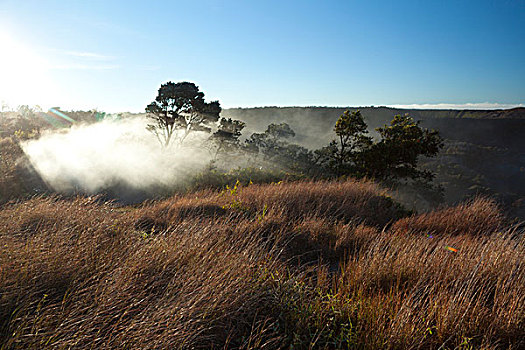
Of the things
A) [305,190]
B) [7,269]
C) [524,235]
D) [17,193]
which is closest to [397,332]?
[7,269]

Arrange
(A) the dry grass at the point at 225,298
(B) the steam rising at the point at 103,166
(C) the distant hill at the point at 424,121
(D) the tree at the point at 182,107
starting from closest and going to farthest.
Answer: (A) the dry grass at the point at 225,298 < (B) the steam rising at the point at 103,166 < (D) the tree at the point at 182,107 < (C) the distant hill at the point at 424,121

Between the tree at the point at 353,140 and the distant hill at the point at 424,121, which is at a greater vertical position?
the distant hill at the point at 424,121

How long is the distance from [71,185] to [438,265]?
17.0 meters

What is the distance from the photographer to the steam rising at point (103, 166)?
1554cm

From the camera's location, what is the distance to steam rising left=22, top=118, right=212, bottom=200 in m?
15.5

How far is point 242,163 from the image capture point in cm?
2891

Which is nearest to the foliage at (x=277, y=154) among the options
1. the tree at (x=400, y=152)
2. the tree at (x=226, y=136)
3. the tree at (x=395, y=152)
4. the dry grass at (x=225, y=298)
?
the tree at (x=226, y=136)

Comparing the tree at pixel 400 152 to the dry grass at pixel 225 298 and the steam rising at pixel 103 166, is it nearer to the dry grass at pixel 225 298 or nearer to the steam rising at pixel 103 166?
the steam rising at pixel 103 166

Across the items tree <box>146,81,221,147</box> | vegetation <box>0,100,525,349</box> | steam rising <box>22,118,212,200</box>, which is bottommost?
steam rising <box>22,118,212,200</box>

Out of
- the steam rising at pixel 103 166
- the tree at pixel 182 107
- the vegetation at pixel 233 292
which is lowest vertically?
the steam rising at pixel 103 166

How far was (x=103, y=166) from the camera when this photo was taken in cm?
1836

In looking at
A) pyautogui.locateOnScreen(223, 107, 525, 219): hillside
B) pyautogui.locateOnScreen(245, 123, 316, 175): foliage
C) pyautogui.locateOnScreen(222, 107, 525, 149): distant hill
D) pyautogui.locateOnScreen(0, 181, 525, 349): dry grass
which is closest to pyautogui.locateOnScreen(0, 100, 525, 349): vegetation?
pyautogui.locateOnScreen(0, 181, 525, 349): dry grass

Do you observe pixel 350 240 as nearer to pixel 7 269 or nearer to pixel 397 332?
pixel 397 332

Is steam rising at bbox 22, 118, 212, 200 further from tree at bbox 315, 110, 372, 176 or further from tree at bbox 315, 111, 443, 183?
tree at bbox 315, 111, 443, 183
